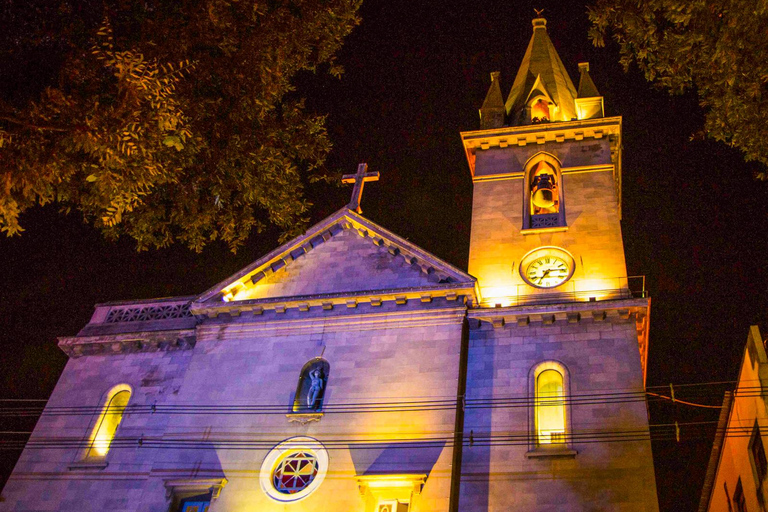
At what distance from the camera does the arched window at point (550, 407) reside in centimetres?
1889

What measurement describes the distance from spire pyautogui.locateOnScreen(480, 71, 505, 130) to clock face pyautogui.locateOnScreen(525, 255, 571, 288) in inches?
291

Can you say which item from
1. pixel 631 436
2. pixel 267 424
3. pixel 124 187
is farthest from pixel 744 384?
pixel 124 187

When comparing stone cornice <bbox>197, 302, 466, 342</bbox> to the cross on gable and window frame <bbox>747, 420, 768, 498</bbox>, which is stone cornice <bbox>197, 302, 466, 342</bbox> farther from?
window frame <bbox>747, 420, 768, 498</bbox>

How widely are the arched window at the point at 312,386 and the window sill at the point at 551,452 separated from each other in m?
6.05

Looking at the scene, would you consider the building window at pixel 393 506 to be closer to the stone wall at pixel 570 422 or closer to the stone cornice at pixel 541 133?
the stone wall at pixel 570 422

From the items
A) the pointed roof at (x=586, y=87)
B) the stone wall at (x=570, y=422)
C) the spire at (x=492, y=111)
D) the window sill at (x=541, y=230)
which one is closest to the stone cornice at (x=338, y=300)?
the stone wall at (x=570, y=422)

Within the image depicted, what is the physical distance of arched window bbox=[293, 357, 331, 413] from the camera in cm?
2080

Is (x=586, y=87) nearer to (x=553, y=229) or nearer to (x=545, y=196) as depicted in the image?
(x=545, y=196)

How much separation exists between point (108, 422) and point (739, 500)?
20265 millimetres

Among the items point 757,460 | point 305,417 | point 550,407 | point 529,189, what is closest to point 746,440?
point 757,460

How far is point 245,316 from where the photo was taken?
77.5ft

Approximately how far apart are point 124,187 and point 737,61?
11240 mm

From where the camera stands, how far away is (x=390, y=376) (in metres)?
20.7

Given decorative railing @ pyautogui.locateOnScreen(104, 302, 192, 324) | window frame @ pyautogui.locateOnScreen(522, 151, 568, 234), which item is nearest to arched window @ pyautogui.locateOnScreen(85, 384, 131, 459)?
decorative railing @ pyautogui.locateOnScreen(104, 302, 192, 324)
